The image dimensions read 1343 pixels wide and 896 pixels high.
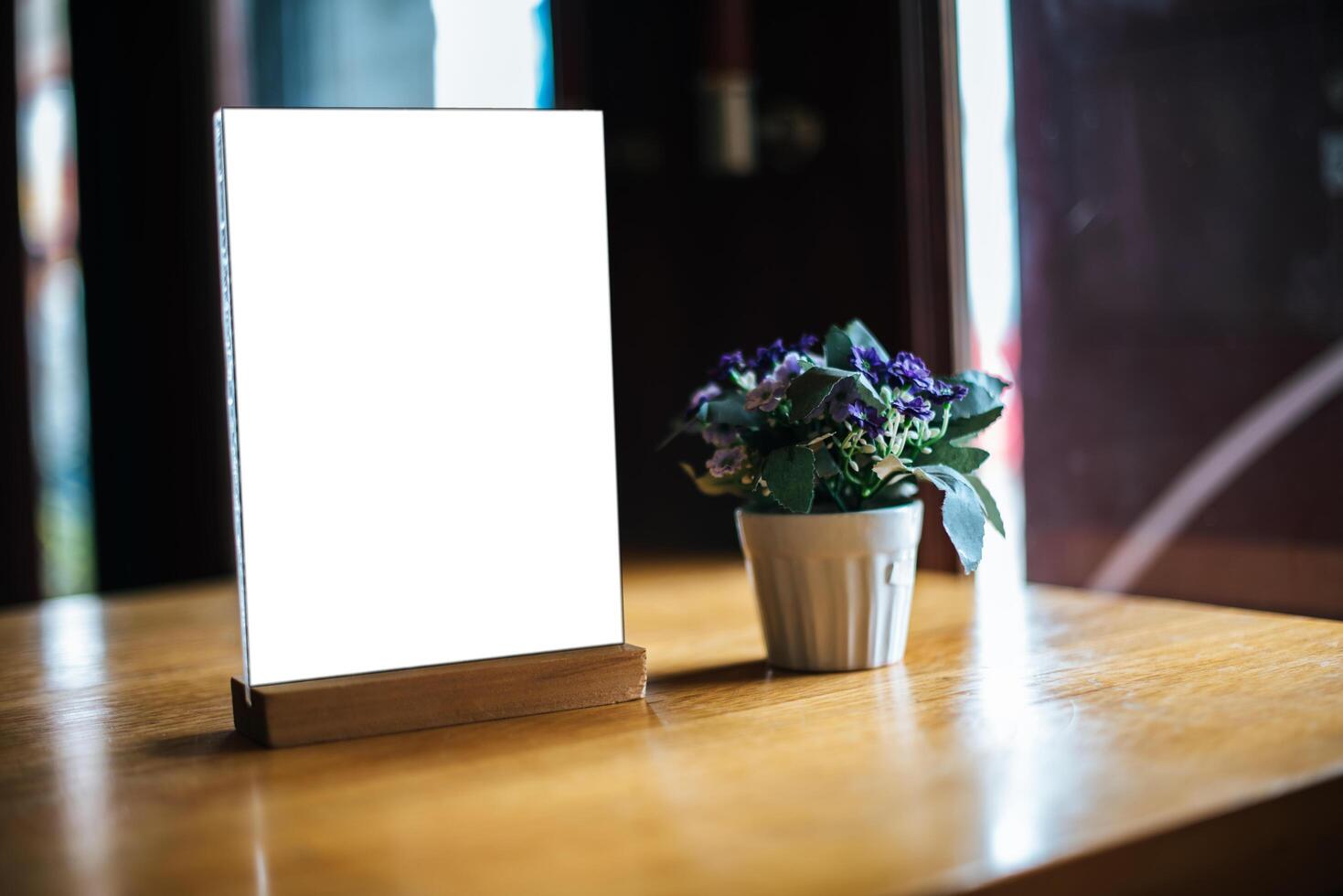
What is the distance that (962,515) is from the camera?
903 mm

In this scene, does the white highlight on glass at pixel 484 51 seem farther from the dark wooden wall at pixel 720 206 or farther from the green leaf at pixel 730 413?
the green leaf at pixel 730 413

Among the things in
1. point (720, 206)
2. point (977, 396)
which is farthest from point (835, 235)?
point (977, 396)

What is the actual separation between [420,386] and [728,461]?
242 millimetres

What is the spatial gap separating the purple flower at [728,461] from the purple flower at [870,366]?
0.11 meters

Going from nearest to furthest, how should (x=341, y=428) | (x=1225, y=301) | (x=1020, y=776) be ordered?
(x=1020, y=776) < (x=341, y=428) < (x=1225, y=301)

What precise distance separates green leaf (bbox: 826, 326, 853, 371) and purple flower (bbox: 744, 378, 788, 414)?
0.15 feet

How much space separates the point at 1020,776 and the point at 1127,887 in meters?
0.11

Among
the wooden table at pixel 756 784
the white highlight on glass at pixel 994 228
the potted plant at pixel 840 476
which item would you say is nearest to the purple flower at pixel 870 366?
the potted plant at pixel 840 476

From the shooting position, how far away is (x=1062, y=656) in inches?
40.7

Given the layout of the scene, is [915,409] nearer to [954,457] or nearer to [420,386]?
[954,457]

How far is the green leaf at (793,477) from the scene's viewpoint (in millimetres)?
922

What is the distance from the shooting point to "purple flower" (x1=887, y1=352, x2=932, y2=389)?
93 centimetres

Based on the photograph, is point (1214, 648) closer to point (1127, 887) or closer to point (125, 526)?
point (1127, 887)

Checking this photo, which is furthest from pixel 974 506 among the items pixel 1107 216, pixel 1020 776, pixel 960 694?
pixel 1107 216
